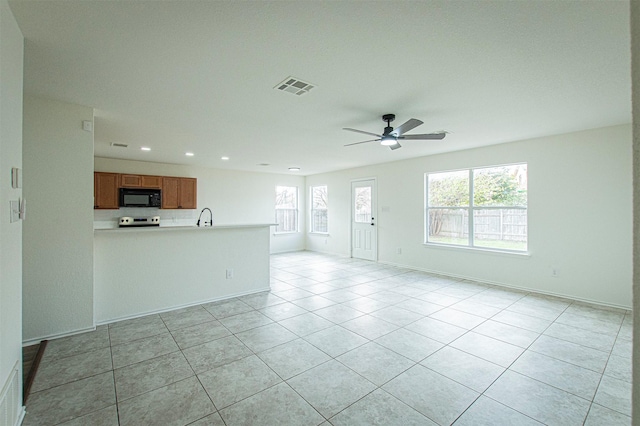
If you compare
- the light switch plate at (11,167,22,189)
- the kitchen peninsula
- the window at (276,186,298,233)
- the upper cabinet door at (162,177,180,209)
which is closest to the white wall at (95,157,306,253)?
the window at (276,186,298,233)

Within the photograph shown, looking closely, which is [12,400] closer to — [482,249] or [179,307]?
[179,307]

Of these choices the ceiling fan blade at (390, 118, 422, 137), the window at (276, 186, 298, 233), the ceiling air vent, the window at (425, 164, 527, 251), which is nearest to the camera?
the ceiling air vent

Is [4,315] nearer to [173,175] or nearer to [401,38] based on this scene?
[401,38]

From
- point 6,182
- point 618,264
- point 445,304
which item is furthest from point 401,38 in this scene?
point 618,264

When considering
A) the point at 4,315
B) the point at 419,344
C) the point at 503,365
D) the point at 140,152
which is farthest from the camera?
the point at 140,152

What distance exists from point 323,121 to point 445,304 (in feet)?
9.90

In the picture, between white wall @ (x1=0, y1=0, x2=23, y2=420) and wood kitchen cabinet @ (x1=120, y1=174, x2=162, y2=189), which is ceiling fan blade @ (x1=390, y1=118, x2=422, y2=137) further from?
wood kitchen cabinet @ (x1=120, y1=174, x2=162, y2=189)

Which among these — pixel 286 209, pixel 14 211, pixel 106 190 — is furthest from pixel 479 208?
pixel 106 190

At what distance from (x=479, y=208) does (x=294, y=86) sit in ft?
14.0

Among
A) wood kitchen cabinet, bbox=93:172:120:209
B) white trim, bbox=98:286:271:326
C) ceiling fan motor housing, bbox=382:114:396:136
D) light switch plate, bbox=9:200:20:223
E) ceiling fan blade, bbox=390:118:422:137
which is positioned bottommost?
white trim, bbox=98:286:271:326

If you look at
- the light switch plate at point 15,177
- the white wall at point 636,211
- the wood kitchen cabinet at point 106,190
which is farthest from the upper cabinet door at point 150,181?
the white wall at point 636,211

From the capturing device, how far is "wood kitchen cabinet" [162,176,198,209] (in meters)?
6.72

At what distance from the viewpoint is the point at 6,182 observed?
1.69m

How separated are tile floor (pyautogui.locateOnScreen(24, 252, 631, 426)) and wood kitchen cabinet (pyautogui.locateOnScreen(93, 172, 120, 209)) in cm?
358
